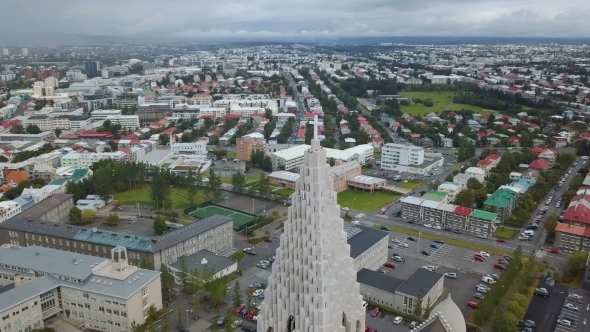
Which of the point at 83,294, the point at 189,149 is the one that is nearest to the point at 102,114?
the point at 189,149

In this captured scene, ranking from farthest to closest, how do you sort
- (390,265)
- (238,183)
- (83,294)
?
1. (238,183)
2. (390,265)
3. (83,294)

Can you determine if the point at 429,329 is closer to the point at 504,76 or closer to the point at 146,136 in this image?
the point at 146,136

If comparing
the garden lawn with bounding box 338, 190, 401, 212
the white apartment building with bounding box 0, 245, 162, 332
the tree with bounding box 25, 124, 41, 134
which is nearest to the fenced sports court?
the garden lawn with bounding box 338, 190, 401, 212

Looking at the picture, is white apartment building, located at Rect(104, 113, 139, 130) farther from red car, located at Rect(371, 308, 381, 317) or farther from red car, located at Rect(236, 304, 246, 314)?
red car, located at Rect(371, 308, 381, 317)

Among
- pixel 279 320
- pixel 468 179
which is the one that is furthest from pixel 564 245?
pixel 279 320

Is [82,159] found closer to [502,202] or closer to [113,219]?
[113,219]
